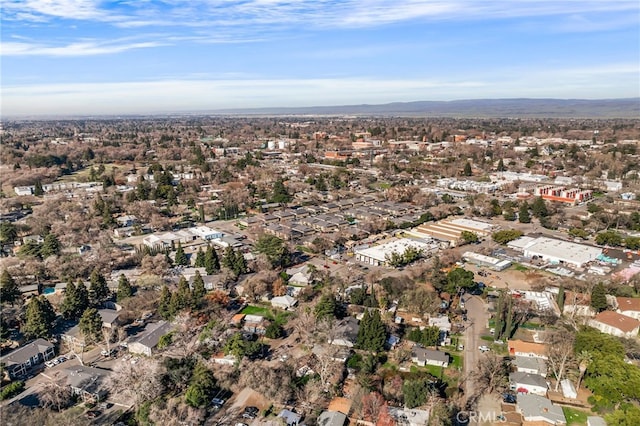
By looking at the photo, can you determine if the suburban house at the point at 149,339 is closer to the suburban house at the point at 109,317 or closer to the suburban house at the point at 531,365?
the suburban house at the point at 109,317

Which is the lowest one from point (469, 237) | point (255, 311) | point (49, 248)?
point (255, 311)

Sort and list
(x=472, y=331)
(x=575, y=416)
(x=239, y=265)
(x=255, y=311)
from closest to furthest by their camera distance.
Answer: (x=575, y=416) < (x=472, y=331) < (x=255, y=311) < (x=239, y=265)

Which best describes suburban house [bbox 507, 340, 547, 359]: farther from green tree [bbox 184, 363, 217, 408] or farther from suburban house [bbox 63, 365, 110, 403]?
suburban house [bbox 63, 365, 110, 403]

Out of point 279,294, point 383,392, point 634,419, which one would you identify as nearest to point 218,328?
point 279,294

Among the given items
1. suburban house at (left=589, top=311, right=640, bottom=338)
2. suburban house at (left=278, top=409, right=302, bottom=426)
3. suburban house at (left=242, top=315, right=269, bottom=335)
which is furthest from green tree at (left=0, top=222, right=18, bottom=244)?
suburban house at (left=589, top=311, right=640, bottom=338)

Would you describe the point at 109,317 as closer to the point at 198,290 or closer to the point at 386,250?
the point at 198,290

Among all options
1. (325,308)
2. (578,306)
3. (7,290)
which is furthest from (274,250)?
(578,306)

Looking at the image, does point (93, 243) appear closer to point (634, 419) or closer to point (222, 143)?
point (634, 419)
